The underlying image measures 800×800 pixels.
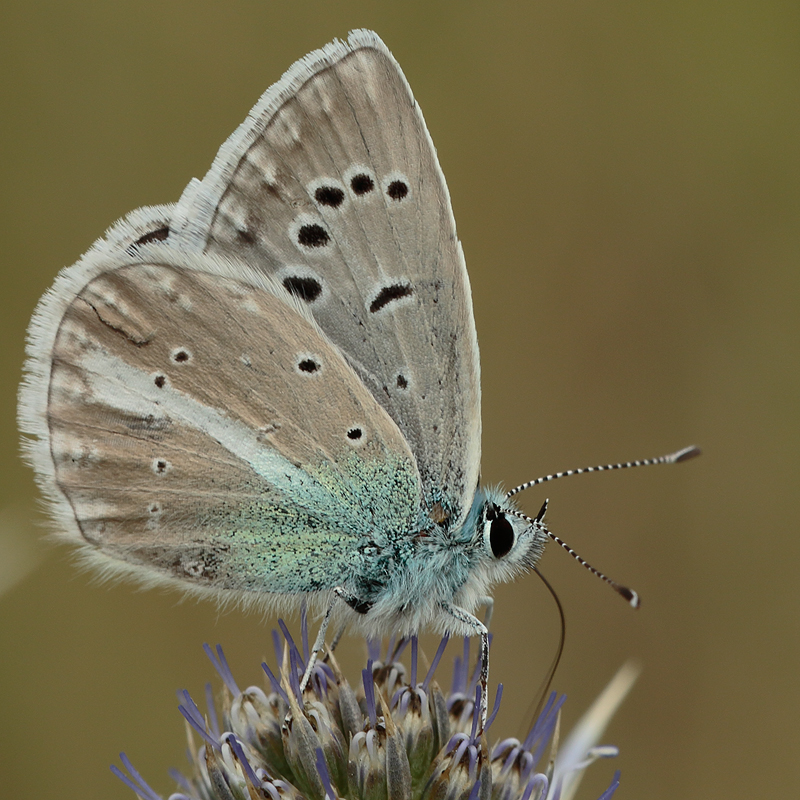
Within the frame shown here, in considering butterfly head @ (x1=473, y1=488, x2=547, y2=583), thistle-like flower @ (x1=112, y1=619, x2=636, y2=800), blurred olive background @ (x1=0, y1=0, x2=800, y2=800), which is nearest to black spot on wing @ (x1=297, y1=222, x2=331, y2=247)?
butterfly head @ (x1=473, y1=488, x2=547, y2=583)

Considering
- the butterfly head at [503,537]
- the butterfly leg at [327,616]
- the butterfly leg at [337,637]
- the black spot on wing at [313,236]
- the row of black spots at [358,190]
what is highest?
the row of black spots at [358,190]

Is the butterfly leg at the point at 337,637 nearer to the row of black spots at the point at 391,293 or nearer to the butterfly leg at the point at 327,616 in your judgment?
the butterfly leg at the point at 327,616

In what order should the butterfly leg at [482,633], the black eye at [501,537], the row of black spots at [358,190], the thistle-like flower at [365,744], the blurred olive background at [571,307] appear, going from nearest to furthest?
the thistle-like flower at [365,744], the butterfly leg at [482,633], the row of black spots at [358,190], the black eye at [501,537], the blurred olive background at [571,307]

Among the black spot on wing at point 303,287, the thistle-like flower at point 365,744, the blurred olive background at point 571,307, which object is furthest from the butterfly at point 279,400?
the blurred olive background at point 571,307

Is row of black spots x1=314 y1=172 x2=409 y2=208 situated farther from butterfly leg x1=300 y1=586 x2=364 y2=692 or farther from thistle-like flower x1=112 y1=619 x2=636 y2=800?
thistle-like flower x1=112 y1=619 x2=636 y2=800

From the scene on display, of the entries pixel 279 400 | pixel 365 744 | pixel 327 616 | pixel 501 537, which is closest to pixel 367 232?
pixel 279 400

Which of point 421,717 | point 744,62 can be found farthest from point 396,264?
point 744,62

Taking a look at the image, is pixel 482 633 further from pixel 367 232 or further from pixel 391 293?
pixel 367 232
